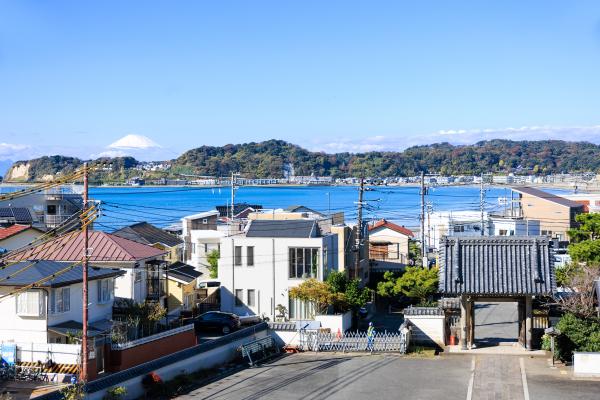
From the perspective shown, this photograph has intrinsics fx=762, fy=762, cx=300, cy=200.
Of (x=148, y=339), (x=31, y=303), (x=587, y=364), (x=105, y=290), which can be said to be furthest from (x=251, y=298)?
(x=587, y=364)

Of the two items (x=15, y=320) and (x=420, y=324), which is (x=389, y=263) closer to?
(x=420, y=324)

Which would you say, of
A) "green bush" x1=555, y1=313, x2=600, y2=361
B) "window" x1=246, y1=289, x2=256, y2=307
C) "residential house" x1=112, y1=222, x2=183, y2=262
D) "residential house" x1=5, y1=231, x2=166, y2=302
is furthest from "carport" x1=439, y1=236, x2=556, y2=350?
"residential house" x1=112, y1=222, x2=183, y2=262

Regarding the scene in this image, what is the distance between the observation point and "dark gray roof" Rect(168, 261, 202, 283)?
35875mm

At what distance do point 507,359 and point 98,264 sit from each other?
1636cm

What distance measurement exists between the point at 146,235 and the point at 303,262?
60.5ft

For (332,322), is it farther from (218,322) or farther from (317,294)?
(218,322)

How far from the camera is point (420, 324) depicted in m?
28.5

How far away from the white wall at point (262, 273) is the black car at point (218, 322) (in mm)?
3527

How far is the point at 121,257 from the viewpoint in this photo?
30.9 m

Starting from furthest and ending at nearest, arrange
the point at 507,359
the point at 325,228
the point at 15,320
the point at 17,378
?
1. the point at 325,228
2. the point at 507,359
3. the point at 15,320
4. the point at 17,378

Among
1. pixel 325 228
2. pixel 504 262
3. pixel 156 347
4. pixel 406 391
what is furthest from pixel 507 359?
pixel 325 228

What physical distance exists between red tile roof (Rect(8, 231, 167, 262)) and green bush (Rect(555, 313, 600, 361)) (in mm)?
16374

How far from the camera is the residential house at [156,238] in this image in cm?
4753

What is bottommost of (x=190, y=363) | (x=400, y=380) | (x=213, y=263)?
Answer: (x=400, y=380)
